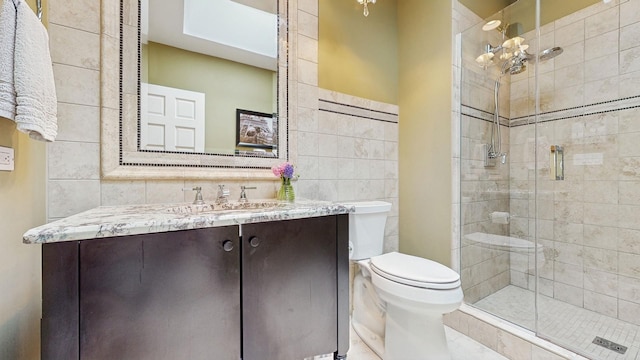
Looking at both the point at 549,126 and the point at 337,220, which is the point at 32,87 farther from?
the point at 549,126

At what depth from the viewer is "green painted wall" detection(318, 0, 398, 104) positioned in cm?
178

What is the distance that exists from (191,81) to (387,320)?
5.55 feet

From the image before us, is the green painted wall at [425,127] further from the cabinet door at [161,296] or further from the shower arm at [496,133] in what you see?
the cabinet door at [161,296]

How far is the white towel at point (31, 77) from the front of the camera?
2.27 ft

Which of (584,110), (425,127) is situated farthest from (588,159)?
(425,127)

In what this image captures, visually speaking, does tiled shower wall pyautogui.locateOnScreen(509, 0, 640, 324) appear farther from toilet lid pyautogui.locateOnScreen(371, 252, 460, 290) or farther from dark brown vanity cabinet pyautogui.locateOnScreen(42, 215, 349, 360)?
dark brown vanity cabinet pyautogui.locateOnScreen(42, 215, 349, 360)

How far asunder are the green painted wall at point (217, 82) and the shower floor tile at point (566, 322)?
6.60ft

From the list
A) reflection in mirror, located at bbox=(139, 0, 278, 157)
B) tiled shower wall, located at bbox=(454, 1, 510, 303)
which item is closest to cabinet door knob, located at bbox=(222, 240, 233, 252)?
reflection in mirror, located at bbox=(139, 0, 278, 157)

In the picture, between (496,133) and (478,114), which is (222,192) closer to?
(478,114)

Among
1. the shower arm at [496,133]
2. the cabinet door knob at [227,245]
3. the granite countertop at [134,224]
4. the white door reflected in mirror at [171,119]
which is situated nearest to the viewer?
the granite countertop at [134,224]

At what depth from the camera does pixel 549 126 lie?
6.05ft

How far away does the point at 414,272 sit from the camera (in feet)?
4.26

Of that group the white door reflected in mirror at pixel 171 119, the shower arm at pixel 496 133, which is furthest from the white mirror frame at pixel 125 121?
the shower arm at pixel 496 133

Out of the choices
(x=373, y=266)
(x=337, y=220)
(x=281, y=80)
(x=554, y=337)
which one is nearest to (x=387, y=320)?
(x=373, y=266)
